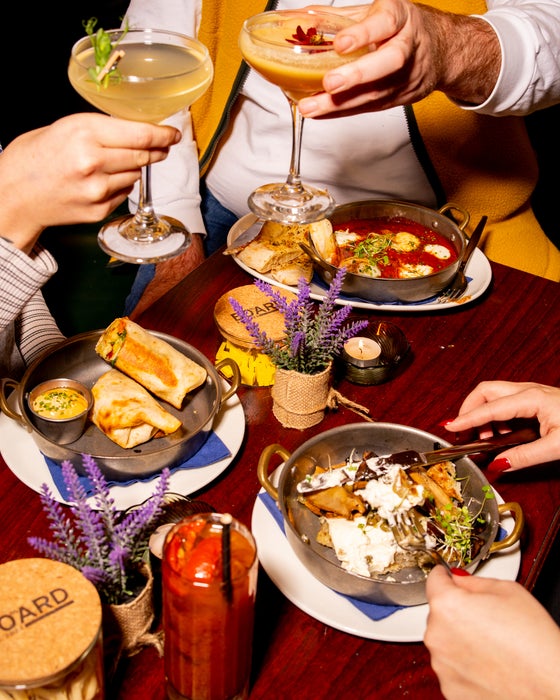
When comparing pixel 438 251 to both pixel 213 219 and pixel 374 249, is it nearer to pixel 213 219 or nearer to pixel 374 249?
pixel 374 249

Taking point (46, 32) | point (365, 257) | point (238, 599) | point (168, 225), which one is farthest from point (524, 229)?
point (46, 32)

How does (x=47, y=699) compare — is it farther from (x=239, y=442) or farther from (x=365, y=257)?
(x=365, y=257)

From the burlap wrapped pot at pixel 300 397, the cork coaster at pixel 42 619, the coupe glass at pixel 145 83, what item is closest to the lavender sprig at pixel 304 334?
the burlap wrapped pot at pixel 300 397

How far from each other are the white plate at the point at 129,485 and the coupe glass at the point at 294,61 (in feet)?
1.53

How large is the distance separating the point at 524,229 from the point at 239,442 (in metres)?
1.65

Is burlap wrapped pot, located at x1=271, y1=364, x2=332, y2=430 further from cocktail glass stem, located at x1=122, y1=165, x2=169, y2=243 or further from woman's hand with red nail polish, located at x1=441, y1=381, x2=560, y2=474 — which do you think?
cocktail glass stem, located at x1=122, y1=165, x2=169, y2=243

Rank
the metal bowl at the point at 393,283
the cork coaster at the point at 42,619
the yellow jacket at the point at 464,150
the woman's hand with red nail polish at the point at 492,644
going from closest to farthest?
the cork coaster at the point at 42,619 → the woman's hand with red nail polish at the point at 492,644 → the metal bowl at the point at 393,283 → the yellow jacket at the point at 464,150

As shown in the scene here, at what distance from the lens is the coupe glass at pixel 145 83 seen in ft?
4.04

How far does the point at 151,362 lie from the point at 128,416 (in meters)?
0.16

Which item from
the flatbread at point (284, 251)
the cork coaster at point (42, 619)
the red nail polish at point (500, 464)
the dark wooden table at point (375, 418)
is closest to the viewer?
the cork coaster at point (42, 619)

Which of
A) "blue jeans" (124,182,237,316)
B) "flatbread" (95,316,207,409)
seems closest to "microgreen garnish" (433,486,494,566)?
"flatbread" (95,316,207,409)

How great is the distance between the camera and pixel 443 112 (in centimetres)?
242

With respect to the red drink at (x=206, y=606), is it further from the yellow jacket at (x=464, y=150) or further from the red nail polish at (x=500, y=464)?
the yellow jacket at (x=464, y=150)

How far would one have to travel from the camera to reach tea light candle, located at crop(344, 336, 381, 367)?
1667 millimetres
